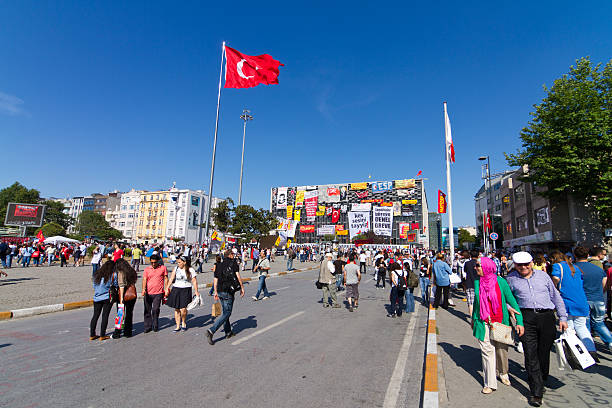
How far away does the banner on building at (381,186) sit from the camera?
88.0m

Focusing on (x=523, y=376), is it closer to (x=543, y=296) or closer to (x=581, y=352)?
(x=581, y=352)

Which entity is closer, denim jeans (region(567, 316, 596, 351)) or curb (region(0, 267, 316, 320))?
denim jeans (region(567, 316, 596, 351))

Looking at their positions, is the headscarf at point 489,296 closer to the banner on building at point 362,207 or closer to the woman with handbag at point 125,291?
the woman with handbag at point 125,291

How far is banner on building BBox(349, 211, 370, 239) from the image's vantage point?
82.0 metres

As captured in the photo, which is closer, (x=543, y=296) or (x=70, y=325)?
(x=543, y=296)

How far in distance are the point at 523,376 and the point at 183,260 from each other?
Result: 665 centimetres

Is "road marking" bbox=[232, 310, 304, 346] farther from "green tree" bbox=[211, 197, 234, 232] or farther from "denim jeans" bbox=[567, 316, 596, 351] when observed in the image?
"green tree" bbox=[211, 197, 234, 232]

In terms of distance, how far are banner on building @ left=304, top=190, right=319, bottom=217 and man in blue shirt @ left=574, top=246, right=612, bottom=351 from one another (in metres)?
89.5

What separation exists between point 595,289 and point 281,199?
97138mm

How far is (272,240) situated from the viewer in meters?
43.2

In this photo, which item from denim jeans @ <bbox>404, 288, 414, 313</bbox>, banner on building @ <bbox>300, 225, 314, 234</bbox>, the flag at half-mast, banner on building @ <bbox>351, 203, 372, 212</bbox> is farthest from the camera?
banner on building @ <bbox>300, 225, 314, 234</bbox>

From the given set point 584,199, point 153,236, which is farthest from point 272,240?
point 153,236

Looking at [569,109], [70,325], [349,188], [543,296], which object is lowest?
[70,325]

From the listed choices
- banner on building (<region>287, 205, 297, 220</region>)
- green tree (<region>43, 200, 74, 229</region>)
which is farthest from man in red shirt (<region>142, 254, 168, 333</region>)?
green tree (<region>43, 200, 74, 229</region>)
